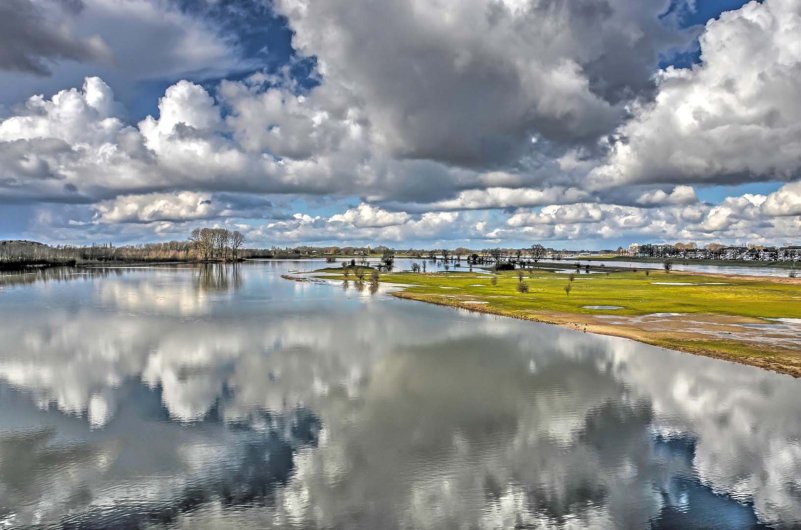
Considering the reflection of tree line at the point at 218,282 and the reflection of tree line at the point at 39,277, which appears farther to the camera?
the reflection of tree line at the point at 39,277

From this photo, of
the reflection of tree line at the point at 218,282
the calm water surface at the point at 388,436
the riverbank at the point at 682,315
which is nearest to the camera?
the calm water surface at the point at 388,436

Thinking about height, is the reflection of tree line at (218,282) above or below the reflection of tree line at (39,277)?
below

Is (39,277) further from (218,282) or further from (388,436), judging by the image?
(388,436)

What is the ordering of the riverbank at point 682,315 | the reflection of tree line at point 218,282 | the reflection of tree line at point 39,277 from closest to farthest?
the riverbank at point 682,315, the reflection of tree line at point 218,282, the reflection of tree line at point 39,277

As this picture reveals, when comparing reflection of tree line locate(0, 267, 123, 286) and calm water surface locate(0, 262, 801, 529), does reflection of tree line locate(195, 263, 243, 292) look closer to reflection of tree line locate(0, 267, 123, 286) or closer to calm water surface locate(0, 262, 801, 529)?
reflection of tree line locate(0, 267, 123, 286)

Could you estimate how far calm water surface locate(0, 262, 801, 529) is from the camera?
15.5 metres

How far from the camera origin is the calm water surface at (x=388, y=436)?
15.5 m

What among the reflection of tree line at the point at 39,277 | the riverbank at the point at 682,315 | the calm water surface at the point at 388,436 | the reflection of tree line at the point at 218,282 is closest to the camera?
the calm water surface at the point at 388,436

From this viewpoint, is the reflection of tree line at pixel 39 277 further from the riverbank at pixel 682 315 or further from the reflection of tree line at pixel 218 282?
the riverbank at pixel 682 315

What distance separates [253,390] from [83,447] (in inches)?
353

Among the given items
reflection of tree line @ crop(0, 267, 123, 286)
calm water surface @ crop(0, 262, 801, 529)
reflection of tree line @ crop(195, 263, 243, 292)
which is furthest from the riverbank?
reflection of tree line @ crop(0, 267, 123, 286)

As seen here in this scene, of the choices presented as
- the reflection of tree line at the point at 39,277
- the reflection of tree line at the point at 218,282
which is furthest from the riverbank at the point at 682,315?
the reflection of tree line at the point at 39,277

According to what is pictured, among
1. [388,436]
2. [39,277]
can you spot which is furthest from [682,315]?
[39,277]

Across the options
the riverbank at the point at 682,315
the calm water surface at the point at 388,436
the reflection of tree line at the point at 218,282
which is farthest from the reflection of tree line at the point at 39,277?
the calm water surface at the point at 388,436
